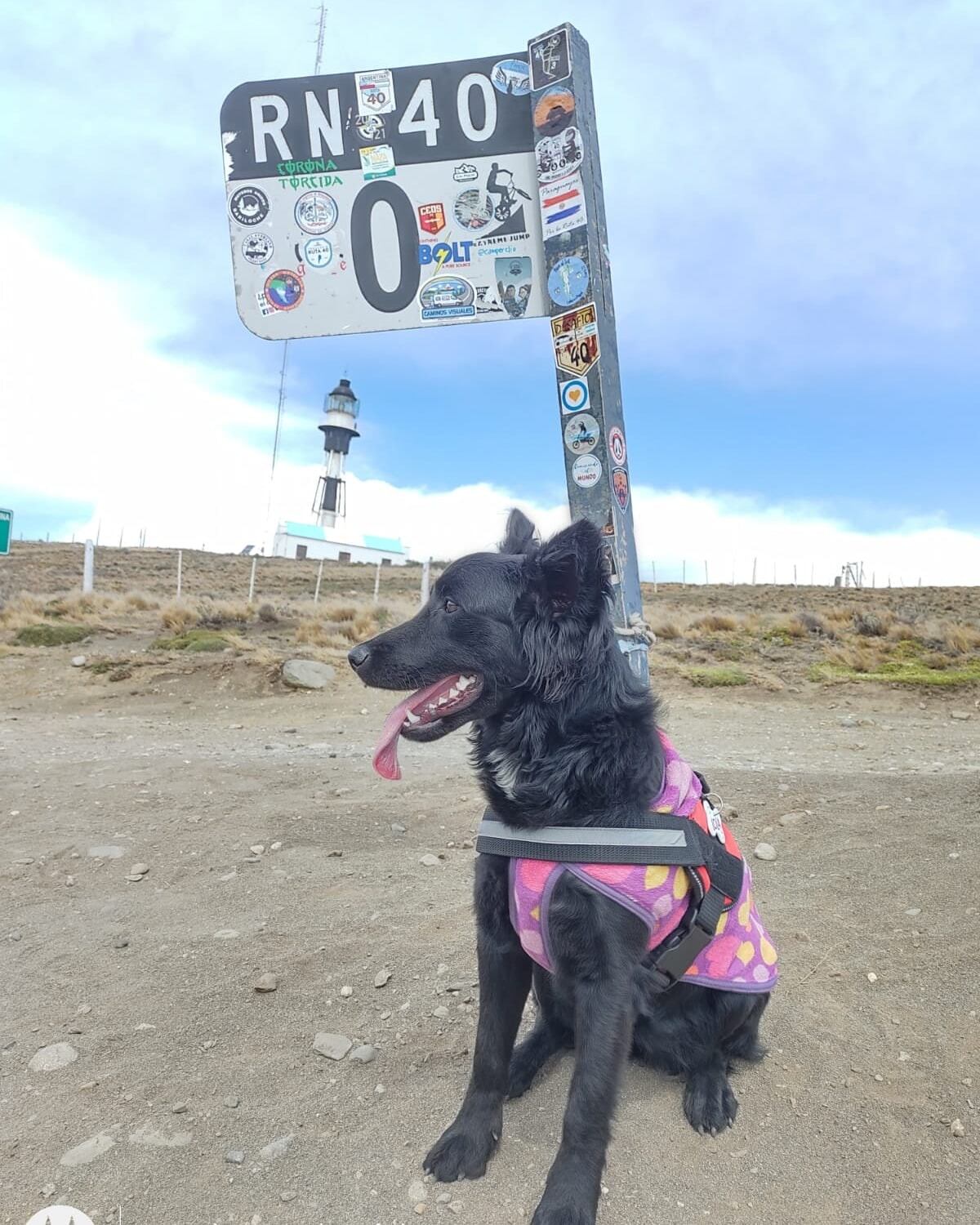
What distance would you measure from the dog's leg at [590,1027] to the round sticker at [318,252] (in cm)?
449

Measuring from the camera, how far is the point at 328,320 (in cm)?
535

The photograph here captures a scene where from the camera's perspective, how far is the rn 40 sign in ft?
16.7

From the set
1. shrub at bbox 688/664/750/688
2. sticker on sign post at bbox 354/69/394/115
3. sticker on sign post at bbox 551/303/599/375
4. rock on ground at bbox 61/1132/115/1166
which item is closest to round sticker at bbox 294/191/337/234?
sticker on sign post at bbox 354/69/394/115

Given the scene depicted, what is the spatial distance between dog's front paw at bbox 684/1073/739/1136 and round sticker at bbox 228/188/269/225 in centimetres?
533

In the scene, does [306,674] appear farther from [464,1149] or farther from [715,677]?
[464,1149]

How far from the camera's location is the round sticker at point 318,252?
209 inches

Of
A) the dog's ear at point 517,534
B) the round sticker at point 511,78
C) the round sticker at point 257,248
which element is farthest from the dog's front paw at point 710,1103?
the round sticker at point 511,78

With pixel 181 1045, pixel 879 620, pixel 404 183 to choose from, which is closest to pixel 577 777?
pixel 181 1045

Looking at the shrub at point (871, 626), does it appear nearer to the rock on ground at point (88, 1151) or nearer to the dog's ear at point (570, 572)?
the dog's ear at point (570, 572)

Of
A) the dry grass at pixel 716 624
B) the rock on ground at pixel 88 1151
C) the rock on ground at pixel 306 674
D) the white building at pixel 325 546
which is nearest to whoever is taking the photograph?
the rock on ground at pixel 88 1151

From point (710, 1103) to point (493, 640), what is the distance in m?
1.52

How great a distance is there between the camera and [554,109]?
4789 mm

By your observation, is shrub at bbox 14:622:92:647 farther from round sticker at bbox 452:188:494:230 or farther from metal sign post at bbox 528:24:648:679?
metal sign post at bbox 528:24:648:679

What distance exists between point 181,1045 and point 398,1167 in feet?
3.36
